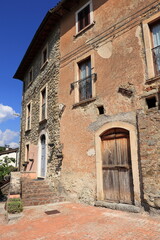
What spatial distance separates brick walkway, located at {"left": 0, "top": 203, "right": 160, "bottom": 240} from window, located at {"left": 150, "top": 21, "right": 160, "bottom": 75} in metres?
4.30

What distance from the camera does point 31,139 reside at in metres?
12.6

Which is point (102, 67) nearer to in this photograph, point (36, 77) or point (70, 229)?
point (70, 229)

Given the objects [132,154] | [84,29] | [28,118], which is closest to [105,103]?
[132,154]

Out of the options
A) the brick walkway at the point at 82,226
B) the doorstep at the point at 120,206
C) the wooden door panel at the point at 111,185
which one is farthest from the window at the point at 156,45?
the brick walkway at the point at 82,226

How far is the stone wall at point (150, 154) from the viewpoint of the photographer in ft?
16.8

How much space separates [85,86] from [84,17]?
341 centimetres

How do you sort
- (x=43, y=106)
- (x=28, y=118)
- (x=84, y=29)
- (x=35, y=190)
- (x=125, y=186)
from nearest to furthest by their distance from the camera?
1. (x=125, y=186)
2. (x=35, y=190)
3. (x=84, y=29)
4. (x=43, y=106)
5. (x=28, y=118)

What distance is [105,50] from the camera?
24.2ft

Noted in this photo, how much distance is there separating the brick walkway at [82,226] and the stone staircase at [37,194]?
46.1 inches

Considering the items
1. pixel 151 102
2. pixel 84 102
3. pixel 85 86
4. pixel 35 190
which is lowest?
pixel 35 190

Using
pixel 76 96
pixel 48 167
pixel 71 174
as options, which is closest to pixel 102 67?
pixel 76 96

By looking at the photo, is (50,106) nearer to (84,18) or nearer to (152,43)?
(84,18)

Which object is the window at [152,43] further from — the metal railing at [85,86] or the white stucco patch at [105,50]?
the metal railing at [85,86]

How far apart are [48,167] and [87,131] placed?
11.3ft
